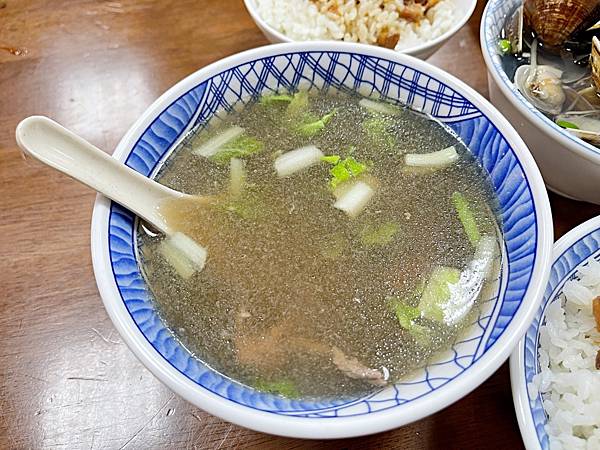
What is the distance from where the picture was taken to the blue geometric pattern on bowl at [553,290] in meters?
0.99

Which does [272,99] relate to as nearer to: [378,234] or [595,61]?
[378,234]

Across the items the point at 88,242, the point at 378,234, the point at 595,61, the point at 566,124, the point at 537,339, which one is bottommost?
the point at 88,242

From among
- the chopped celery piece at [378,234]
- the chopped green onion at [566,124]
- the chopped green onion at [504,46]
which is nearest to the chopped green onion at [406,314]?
the chopped celery piece at [378,234]

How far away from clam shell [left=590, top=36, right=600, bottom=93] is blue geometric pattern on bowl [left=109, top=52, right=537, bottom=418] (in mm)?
422

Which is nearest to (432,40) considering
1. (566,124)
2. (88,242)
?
(566,124)

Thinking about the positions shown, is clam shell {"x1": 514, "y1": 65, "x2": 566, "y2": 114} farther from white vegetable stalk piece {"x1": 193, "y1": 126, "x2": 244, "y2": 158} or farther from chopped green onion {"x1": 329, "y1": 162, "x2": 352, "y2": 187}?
white vegetable stalk piece {"x1": 193, "y1": 126, "x2": 244, "y2": 158}

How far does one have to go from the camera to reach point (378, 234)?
1.12m

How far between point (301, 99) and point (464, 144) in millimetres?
369

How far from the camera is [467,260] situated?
1.08 m

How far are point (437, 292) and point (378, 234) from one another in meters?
0.16

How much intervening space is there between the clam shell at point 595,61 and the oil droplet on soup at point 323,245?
0.43m

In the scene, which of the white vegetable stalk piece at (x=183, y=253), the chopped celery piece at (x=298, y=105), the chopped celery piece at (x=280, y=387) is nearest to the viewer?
the chopped celery piece at (x=280, y=387)

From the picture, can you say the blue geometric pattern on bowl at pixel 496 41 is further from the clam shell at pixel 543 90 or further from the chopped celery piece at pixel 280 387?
the chopped celery piece at pixel 280 387

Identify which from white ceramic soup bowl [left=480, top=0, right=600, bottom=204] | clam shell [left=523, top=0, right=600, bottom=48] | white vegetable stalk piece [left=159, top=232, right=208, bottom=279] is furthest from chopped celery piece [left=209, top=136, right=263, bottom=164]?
clam shell [left=523, top=0, right=600, bottom=48]
